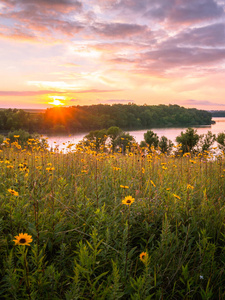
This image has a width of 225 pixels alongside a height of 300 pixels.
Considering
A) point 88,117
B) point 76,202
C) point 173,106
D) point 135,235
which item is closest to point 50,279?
point 135,235

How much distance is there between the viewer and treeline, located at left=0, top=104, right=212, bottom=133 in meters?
71.3

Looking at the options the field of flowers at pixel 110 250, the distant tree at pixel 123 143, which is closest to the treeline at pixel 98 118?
the distant tree at pixel 123 143

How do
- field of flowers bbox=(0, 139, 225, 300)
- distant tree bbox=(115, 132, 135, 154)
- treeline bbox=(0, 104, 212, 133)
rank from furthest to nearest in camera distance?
treeline bbox=(0, 104, 212, 133), distant tree bbox=(115, 132, 135, 154), field of flowers bbox=(0, 139, 225, 300)

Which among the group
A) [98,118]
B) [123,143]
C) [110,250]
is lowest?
[123,143]

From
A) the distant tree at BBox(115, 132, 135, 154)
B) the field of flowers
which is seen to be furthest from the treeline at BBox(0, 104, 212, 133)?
the field of flowers

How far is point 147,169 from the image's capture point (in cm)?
470

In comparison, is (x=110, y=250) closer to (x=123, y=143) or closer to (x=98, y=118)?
(x=123, y=143)

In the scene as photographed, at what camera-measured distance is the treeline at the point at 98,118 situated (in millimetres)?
71312

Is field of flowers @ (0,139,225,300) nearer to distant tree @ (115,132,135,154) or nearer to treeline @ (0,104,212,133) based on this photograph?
distant tree @ (115,132,135,154)

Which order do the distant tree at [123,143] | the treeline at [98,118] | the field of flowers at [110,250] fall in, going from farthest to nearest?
1. the treeline at [98,118]
2. the distant tree at [123,143]
3. the field of flowers at [110,250]

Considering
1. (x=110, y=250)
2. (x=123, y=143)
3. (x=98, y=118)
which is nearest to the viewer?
(x=110, y=250)

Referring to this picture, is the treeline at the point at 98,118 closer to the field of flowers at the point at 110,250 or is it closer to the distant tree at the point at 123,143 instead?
the distant tree at the point at 123,143

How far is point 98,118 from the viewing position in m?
86.9

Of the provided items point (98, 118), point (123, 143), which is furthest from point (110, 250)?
point (98, 118)
